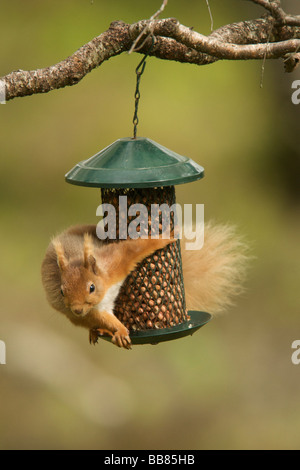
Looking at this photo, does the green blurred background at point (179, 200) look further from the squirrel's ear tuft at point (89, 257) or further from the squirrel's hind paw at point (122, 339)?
the squirrel's ear tuft at point (89, 257)

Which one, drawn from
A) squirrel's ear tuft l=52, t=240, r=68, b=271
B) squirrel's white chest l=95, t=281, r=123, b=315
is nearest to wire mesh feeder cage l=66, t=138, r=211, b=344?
squirrel's white chest l=95, t=281, r=123, b=315

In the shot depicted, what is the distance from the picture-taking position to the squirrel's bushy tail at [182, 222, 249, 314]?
126 inches

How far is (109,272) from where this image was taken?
2.73 m

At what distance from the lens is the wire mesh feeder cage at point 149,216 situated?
2645 millimetres

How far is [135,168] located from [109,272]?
0.38 m

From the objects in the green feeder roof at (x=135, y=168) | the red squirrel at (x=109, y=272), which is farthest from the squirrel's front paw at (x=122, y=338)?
the green feeder roof at (x=135, y=168)

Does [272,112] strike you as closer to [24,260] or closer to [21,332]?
[24,260]

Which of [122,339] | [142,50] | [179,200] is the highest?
[142,50]

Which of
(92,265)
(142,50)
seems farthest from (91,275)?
(142,50)

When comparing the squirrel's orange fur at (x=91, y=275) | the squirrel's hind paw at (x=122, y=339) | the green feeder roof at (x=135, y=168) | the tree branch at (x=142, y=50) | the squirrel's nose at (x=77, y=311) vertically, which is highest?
the tree branch at (x=142, y=50)

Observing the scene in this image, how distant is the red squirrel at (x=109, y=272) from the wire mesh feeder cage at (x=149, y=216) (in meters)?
0.09

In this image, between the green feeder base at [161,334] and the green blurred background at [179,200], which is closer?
the green feeder base at [161,334]

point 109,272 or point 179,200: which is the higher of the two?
point 179,200

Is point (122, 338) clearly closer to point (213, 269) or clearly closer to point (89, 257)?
point (89, 257)
